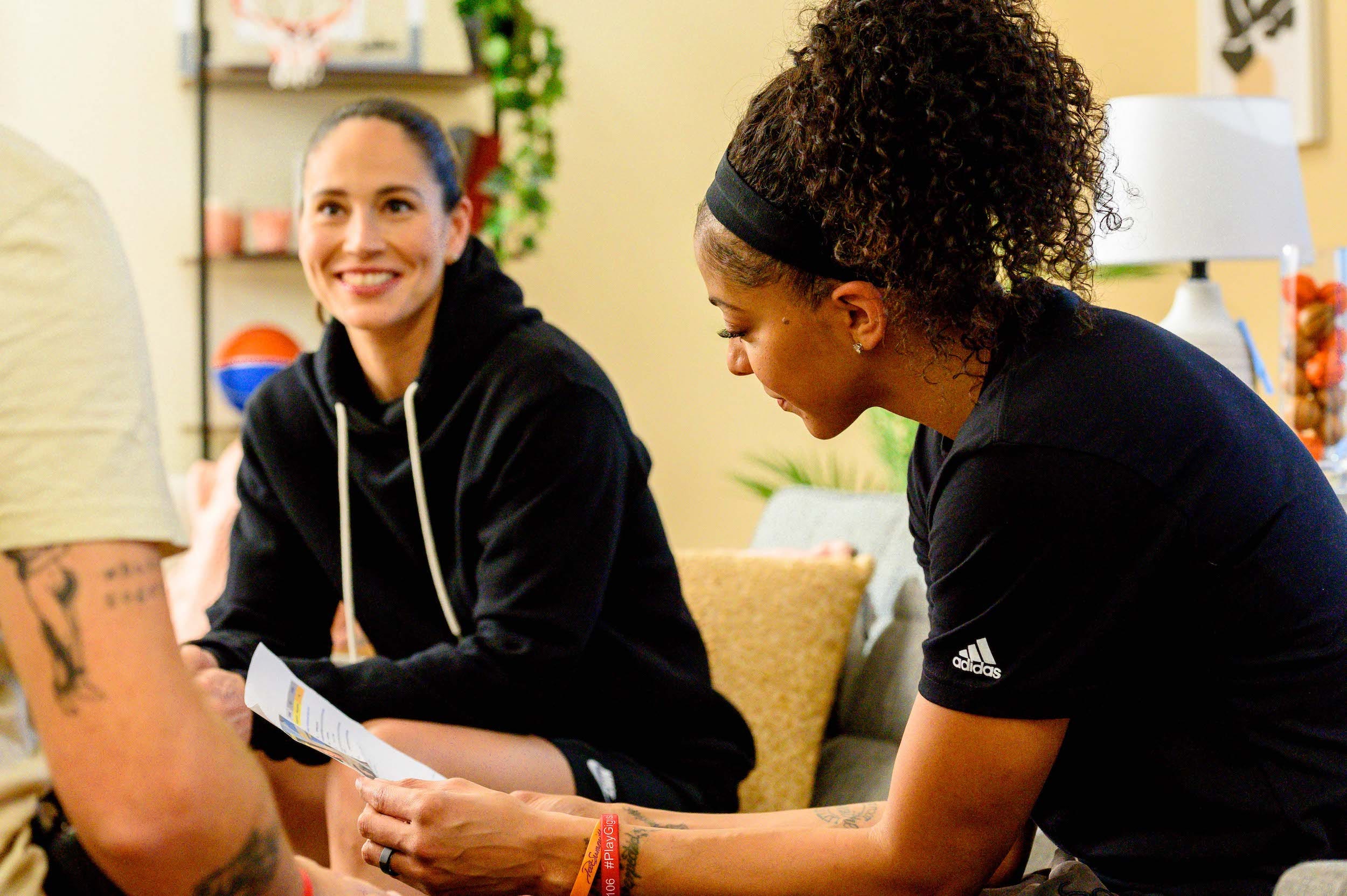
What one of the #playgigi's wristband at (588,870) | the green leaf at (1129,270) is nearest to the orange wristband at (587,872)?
the #playgigi's wristband at (588,870)

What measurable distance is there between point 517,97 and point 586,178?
1.60ft

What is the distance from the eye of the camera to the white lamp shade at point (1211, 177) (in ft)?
7.48

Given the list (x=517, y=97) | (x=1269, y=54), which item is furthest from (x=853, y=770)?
(x=517, y=97)

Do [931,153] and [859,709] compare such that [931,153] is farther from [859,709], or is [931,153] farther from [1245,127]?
[1245,127]

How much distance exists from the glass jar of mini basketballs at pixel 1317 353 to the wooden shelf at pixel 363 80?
2.49 m

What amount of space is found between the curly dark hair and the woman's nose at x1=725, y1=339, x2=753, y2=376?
0.40 feet

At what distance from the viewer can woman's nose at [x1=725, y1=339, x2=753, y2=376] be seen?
3.91 feet

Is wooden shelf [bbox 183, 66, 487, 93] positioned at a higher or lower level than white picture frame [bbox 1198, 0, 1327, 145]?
lower

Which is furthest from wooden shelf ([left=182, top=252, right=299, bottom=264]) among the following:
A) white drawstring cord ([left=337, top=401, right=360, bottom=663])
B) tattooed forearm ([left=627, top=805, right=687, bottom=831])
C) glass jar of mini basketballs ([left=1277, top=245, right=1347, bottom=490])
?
tattooed forearm ([left=627, top=805, right=687, bottom=831])

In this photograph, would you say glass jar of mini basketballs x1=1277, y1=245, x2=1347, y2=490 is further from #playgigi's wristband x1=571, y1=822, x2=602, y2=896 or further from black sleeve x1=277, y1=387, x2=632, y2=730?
#playgigi's wristband x1=571, y1=822, x2=602, y2=896

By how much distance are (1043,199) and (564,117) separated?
3202 mm

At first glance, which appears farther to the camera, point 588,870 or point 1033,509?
→ point 588,870

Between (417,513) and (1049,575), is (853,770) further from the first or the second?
(1049,575)

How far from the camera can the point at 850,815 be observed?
1292mm
